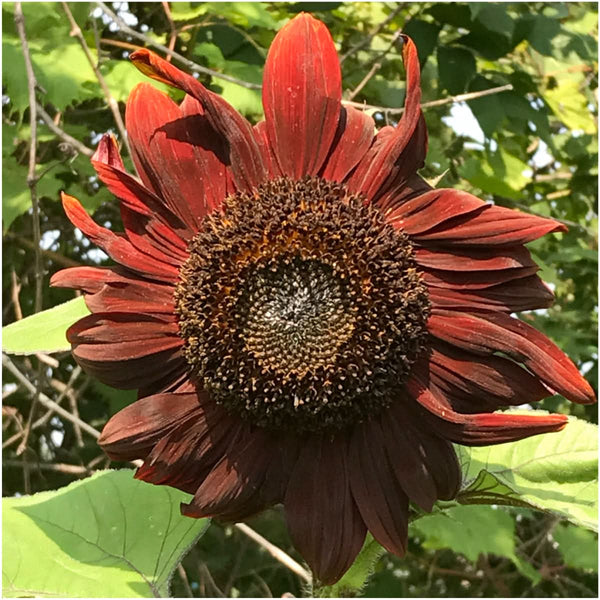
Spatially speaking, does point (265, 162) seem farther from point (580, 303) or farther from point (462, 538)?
point (580, 303)

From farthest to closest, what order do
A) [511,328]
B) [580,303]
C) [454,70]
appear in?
[580,303], [454,70], [511,328]

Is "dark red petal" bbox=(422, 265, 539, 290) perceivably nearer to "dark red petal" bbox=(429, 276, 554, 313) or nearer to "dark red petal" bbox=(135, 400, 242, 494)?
"dark red petal" bbox=(429, 276, 554, 313)

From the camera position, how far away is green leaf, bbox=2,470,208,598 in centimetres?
97

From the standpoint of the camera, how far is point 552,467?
3.30 feet

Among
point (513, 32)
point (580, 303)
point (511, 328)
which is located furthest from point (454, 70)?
point (511, 328)

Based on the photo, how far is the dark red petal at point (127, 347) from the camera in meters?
0.82

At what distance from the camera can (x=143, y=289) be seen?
2.77 feet

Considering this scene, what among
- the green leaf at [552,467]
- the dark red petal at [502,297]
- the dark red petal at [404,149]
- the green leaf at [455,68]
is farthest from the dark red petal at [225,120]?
the green leaf at [455,68]

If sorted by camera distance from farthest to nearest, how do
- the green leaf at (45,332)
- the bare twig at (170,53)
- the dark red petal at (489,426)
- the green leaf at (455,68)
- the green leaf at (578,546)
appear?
the green leaf at (578,546) → the green leaf at (455,68) → the bare twig at (170,53) → the green leaf at (45,332) → the dark red petal at (489,426)

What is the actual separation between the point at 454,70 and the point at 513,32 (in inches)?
6.3

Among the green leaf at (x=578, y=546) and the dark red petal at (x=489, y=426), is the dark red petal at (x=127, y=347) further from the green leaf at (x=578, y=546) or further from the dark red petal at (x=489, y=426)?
the green leaf at (x=578, y=546)

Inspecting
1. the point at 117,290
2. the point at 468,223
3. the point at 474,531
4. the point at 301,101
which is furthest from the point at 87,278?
the point at 474,531

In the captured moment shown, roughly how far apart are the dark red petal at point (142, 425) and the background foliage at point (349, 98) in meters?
0.71

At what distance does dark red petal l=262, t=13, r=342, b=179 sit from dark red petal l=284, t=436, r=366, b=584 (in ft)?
0.91
